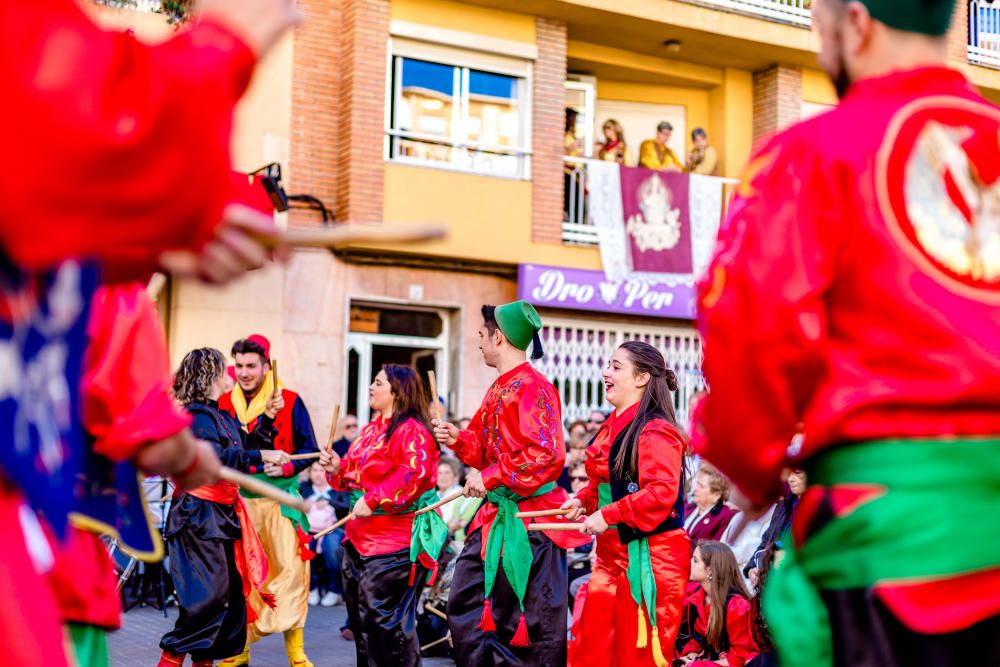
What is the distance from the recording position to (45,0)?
76.8 inches

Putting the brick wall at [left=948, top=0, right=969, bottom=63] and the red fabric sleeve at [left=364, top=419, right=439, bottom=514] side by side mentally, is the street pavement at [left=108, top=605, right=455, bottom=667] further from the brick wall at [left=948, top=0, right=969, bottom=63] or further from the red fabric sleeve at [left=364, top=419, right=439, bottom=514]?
the brick wall at [left=948, top=0, right=969, bottom=63]

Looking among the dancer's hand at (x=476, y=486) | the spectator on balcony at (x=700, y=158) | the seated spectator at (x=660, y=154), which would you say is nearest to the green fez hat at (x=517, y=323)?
the dancer's hand at (x=476, y=486)

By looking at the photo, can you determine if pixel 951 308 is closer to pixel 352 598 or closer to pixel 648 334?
pixel 352 598

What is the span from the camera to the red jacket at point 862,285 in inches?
99.4

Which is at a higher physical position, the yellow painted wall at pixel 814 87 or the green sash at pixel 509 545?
the yellow painted wall at pixel 814 87

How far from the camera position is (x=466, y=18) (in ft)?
61.6

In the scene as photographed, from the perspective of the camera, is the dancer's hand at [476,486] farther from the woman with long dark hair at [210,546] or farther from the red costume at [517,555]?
the woman with long dark hair at [210,546]

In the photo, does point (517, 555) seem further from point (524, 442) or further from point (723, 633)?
point (723, 633)

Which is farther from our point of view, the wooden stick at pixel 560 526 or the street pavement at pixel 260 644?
the street pavement at pixel 260 644

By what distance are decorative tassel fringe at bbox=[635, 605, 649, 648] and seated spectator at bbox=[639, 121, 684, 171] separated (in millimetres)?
14134

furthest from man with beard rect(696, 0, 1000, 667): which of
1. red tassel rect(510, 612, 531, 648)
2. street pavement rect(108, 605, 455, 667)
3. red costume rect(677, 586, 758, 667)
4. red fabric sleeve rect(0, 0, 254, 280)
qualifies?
street pavement rect(108, 605, 455, 667)

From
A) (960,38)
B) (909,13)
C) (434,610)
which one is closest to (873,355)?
(909,13)

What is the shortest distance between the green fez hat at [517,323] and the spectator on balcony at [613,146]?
1236 cm

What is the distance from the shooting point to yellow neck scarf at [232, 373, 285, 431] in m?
9.36
